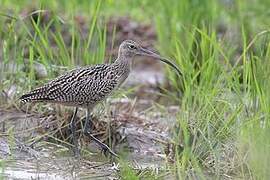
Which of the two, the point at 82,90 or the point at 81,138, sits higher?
the point at 82,90

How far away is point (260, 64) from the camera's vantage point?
746cm

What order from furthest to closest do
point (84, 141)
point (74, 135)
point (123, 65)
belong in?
point (123, 65) → point (84, 141) → point (74, 135)

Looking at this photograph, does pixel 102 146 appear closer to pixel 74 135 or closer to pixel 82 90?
pixel 74 135

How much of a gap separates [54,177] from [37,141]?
1.06 m

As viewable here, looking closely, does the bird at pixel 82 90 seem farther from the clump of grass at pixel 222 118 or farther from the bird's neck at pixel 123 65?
the clump of grass at pixel 222 118

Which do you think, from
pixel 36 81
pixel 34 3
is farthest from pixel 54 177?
pixel 34 3

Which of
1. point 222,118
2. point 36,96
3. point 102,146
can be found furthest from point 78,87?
point 222,118

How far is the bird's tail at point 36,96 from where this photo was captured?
7758 millimetres

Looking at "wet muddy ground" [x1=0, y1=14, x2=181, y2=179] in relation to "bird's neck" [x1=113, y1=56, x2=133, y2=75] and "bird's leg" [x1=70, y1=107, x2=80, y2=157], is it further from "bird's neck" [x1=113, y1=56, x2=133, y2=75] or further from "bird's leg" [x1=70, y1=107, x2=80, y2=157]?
"bird's neck" [x1=113, y1=56, x2=133, y2=75]

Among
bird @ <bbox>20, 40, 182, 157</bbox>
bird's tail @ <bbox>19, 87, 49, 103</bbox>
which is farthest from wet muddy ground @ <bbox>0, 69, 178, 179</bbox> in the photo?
bird's tail @ <bbox>19, 87, 49, 103</bbox>

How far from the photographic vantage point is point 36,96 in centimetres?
778

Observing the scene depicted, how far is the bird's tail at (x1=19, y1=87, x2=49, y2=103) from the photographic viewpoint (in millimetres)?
7758

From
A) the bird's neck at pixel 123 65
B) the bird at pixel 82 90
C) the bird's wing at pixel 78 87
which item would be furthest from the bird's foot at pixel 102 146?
the bird's neck at pixel 123 65

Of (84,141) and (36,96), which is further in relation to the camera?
(84,141)
